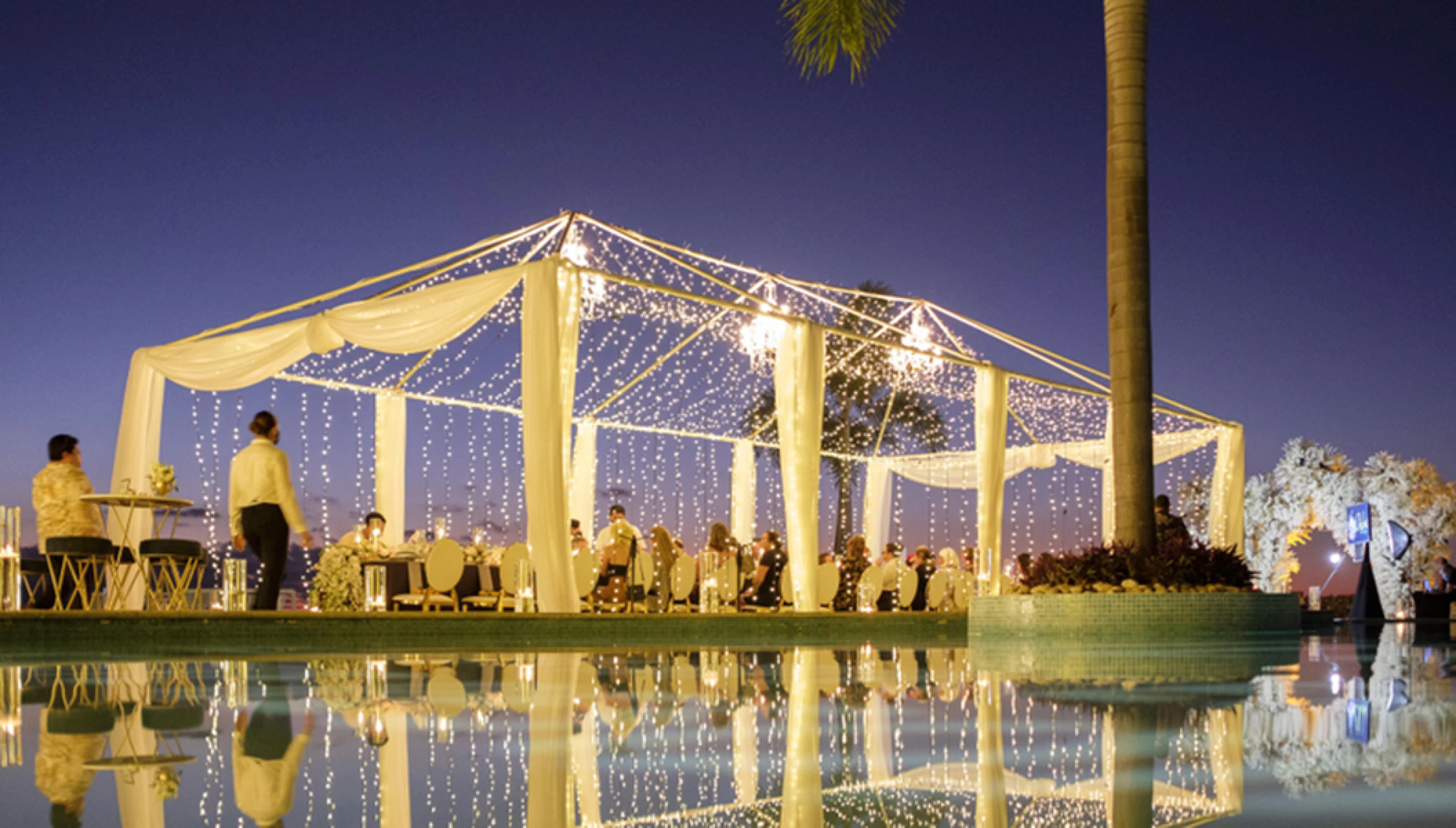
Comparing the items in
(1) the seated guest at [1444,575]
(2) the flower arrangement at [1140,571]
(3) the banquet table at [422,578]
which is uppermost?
(2) the flower arrangement at [1140,571]

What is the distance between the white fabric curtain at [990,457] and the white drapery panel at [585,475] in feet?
18.2

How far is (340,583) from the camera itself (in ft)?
39.2

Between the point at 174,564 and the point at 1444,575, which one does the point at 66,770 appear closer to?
the point at 174,564

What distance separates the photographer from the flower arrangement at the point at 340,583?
12.0 metres

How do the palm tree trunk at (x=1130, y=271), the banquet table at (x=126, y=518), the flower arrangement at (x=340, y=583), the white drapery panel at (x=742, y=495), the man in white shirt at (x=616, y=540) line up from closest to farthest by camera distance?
the palm tree trunk at (x=1130, y=271), the banquet table at (x=126, y=518), the flower arrangement at (x=340, y=583), the man in white shirt at (x=616, y=540), the white drapery panel at (x=742, y=495)

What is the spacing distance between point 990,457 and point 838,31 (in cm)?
623

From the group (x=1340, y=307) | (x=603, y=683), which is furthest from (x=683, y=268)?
(x=1340, y=307)

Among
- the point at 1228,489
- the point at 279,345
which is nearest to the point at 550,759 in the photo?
the point at 279,345

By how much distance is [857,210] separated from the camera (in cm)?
2352

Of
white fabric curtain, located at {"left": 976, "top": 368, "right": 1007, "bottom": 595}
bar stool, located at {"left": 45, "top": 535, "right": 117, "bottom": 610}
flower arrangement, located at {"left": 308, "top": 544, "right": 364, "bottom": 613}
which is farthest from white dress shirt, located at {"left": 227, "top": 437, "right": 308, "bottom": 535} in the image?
white fabric curtain, located at {"left": 976, "top": 368, "right": 1007, "bottom": 595}

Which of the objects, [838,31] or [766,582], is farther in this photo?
[766,582]

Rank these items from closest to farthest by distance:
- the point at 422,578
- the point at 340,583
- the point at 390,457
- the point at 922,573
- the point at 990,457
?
the point at 340,583
the point at 422,578
the point at 990,457
the point at 922,573
the point at 390,457

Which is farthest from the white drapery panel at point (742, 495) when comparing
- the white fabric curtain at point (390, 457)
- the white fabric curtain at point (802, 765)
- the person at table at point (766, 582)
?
the white fabric curtain at point (802, 765)

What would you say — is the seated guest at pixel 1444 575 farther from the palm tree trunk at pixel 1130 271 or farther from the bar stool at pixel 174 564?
the bar stool at pixel 174 564
